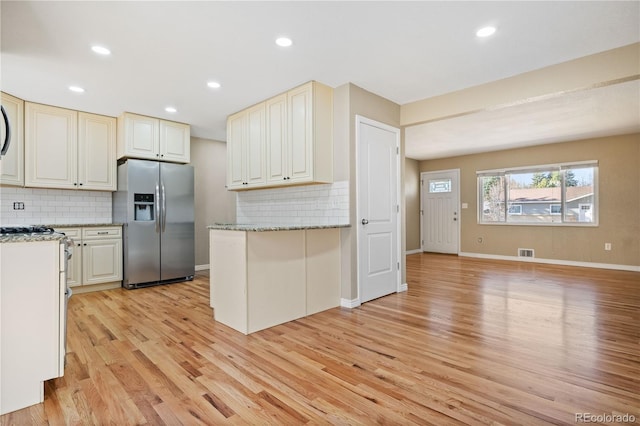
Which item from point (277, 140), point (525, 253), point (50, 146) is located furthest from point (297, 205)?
point (525, 253)

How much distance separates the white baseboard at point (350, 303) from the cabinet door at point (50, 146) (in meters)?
3.91

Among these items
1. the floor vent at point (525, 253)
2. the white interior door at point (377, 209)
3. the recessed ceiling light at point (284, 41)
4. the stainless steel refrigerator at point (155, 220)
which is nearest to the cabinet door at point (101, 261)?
the stainless steel refrigerator at point (155, 220)

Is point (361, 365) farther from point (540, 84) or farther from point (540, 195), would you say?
point (540, 195)

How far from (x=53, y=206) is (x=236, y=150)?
265cm

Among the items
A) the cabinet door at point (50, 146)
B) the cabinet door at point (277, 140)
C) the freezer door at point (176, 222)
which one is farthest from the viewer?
the freezer door at point (176, 222)

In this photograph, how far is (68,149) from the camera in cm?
439

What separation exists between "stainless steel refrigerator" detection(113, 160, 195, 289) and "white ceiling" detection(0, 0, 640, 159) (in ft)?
3.09

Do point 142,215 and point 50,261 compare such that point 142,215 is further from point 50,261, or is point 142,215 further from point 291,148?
point 50,261

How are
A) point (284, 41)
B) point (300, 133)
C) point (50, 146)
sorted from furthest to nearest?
point (50, 146), point (300, 133), point (284, 41)

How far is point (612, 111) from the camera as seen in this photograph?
466cm

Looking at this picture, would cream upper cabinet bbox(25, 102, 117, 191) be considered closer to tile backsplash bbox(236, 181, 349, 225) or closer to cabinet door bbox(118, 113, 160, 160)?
cabinet door bbox(118, 113, 160, 160)

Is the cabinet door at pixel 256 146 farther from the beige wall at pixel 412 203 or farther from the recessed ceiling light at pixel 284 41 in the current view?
the beige wall at pixel 412 203

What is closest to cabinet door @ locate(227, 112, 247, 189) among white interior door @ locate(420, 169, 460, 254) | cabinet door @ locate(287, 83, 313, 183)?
cabinet door @ locate(287, 83, 313, 183)

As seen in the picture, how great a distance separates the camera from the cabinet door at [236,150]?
181 inches
